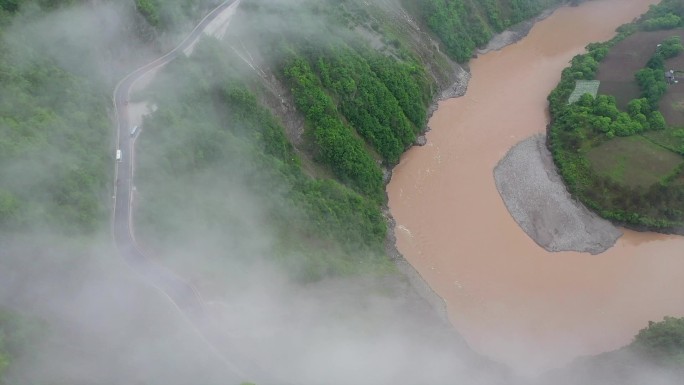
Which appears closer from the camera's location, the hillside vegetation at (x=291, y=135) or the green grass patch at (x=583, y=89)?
the hillside vegetation at (x=291, y=135)

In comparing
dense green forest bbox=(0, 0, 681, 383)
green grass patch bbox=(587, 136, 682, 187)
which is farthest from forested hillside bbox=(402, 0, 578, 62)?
green grass patch bbox=(587, 136, 682, 187)

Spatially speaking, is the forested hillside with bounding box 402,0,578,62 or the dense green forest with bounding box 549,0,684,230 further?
the forested hillside with bounding box 402,0,578,62

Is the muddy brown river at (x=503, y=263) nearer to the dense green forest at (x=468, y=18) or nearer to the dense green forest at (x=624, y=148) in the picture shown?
the dense green forest at (x=624, y=148)

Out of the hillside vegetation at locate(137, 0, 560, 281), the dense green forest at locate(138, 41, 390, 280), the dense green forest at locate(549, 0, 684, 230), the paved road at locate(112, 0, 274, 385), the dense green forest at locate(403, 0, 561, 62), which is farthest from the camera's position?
the dense green forest at locate(403, 0, 561, 62)

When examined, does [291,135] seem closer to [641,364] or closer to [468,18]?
[641,364]

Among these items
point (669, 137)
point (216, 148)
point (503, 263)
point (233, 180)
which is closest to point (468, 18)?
point (669, 137)

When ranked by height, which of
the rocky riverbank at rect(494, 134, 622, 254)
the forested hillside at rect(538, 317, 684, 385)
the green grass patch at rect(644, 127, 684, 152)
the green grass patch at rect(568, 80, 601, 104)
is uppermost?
the green grass patch at rect(568, 80, 601, 104)

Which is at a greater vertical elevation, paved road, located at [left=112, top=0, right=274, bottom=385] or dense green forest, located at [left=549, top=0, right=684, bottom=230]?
paved road, located at [left=112, top=0, right=274, bottom=385]

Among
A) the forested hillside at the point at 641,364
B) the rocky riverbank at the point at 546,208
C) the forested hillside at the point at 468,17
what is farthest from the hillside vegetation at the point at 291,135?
the forested hillside at the point at 641,364

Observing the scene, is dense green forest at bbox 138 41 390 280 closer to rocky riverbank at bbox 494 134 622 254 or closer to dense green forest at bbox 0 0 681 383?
dense green forest at bbox 0 0 681 383
